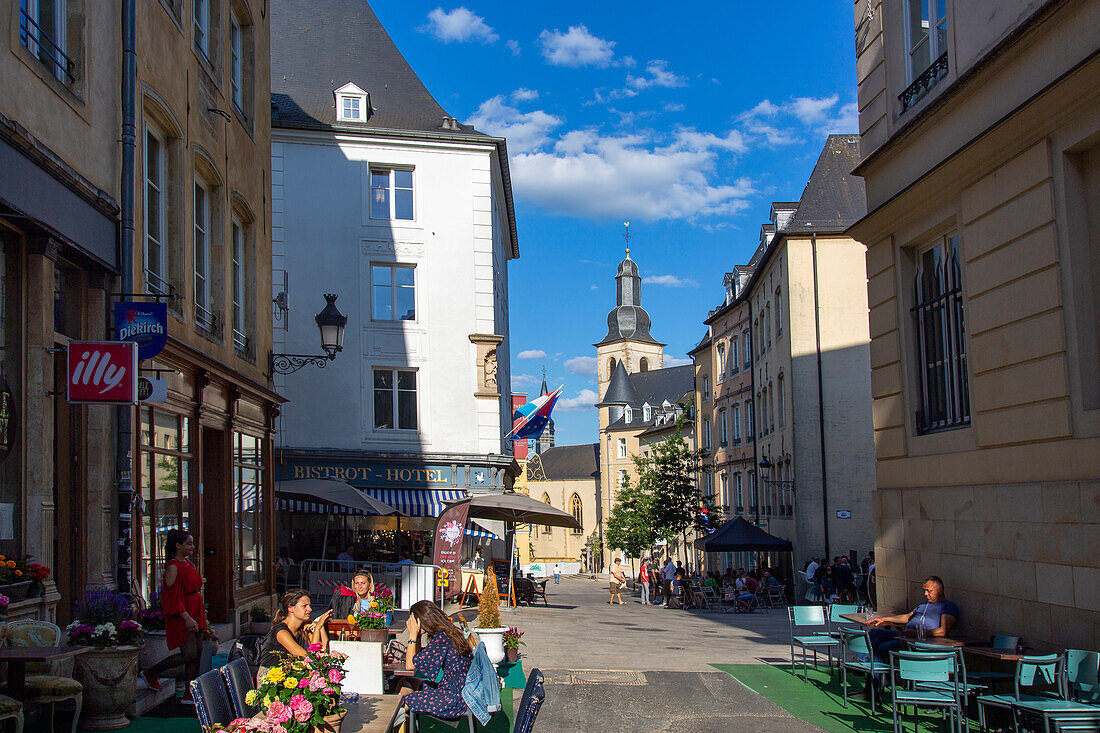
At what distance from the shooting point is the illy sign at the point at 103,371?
9.01 m

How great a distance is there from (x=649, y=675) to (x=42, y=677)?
23.6 ft

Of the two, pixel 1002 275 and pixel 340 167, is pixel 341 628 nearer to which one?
pixel 1002 275

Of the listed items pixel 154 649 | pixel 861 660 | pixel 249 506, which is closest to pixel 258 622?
pixel 249 506

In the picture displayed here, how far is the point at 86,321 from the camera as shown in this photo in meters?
10.3

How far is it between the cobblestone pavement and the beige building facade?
8.45 feet

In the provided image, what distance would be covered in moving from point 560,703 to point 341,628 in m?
2.36

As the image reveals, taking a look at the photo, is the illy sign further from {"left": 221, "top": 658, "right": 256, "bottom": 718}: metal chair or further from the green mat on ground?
the green mat on ground

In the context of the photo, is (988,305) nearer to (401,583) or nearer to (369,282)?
(401,583)

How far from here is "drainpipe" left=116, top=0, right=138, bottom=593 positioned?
10180 millimetres

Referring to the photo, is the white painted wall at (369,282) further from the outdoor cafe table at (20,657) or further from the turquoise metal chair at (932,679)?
the outdoor cafe table at (20,657)

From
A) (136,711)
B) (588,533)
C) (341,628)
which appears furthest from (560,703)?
(588,533)

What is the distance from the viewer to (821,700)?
36.6ft

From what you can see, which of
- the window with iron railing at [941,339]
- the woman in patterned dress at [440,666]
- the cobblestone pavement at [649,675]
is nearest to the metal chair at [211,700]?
the woman in patterned dress at [440,666]

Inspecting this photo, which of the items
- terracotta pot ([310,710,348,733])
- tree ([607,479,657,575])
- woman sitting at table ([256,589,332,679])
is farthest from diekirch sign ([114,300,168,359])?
tree ([607,479,657,575])
